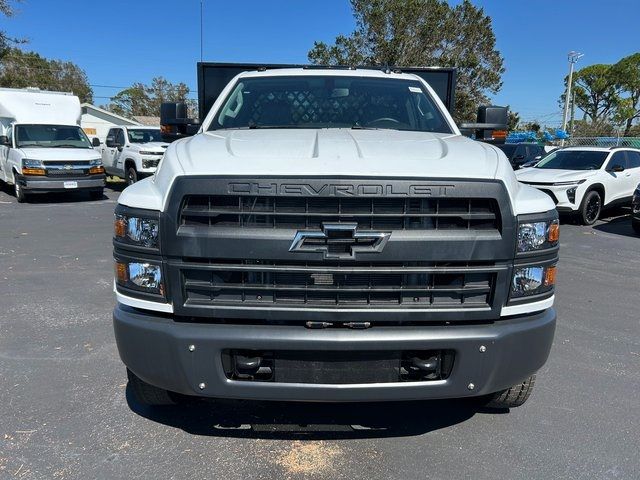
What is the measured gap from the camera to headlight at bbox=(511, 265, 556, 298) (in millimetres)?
2572

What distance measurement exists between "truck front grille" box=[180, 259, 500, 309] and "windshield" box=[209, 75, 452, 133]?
5.57 ft

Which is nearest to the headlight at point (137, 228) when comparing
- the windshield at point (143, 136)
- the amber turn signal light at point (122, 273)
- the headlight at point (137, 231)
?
the headlight at point (137, 231)

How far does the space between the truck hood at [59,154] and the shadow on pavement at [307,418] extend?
450 inches

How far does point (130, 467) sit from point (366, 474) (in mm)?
1232

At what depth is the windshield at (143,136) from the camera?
55.0ft

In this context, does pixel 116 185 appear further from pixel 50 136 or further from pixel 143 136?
pixel 50 136

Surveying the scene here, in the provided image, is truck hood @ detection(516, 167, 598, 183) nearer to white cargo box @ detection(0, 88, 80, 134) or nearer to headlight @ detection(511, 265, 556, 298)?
headlight @ detection(511, 265, 556, 298)

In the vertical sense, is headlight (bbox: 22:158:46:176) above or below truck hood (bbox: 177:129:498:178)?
below

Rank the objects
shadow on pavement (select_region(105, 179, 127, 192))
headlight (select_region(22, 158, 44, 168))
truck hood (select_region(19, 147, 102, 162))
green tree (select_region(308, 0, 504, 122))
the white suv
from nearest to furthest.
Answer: the white suv
headlight (select_region(22, 158, 44, 168))
truck hood (select_region(19, 147, 102, 162))
shadow on pavement (select_region(105, 179, 127, 192))
green tree (select_region(308, 0, 504, 122))

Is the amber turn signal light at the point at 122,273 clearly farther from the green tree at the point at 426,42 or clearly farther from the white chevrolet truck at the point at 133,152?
the green tree at the point at 426,42

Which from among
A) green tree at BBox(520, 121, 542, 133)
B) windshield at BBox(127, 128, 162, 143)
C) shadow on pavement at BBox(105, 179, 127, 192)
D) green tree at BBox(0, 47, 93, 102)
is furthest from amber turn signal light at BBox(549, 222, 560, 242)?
green tree at BBox(520, 121, 542, 133)

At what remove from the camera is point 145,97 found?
68.4m

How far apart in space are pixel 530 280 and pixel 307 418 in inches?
61.2


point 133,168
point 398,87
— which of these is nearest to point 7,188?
point 133,168
